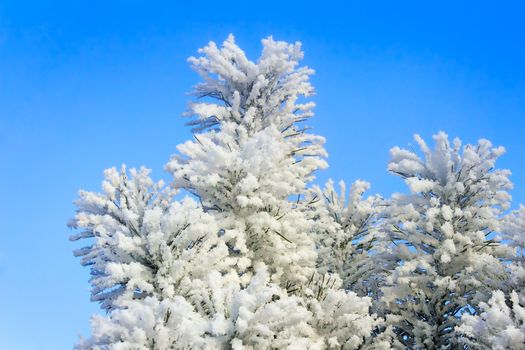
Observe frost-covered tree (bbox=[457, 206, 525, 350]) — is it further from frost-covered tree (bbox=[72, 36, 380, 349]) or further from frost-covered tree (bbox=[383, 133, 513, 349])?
frost-covered tree (bbox=[72, 36, 380, 349])

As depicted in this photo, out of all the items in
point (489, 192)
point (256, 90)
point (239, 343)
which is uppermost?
point (256, 90)

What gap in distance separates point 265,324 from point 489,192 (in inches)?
398

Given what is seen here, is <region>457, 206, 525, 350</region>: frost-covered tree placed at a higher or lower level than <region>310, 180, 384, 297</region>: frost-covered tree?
lower

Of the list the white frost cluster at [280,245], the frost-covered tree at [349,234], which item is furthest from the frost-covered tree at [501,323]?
the frost-covered tree at [349,234]

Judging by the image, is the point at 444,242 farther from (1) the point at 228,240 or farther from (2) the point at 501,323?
(1) the point at 228,240

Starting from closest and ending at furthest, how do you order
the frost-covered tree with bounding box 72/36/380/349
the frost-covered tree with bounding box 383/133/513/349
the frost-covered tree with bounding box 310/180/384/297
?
the frost-covered tree with bounding box 72/36/380/349
the frost-covered tree with bounding box 383/133/513/349
the frost-covered tree with bounding box 310/180/384/297

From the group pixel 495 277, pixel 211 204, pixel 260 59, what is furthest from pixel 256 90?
pixel 495 277

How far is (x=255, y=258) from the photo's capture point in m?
15.5

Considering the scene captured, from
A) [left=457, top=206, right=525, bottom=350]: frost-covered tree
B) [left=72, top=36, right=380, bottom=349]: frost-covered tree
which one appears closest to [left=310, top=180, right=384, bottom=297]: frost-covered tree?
[left=72, top=36, right=380, bottom=349]: frost-covered tree

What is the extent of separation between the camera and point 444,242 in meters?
16.4

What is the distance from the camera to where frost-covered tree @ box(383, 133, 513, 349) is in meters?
16.3

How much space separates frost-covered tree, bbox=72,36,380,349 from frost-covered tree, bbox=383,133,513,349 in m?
1.65

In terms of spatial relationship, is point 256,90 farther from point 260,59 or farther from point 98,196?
point 98,196

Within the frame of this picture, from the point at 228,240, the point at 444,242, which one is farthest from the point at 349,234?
the point at 228,240
